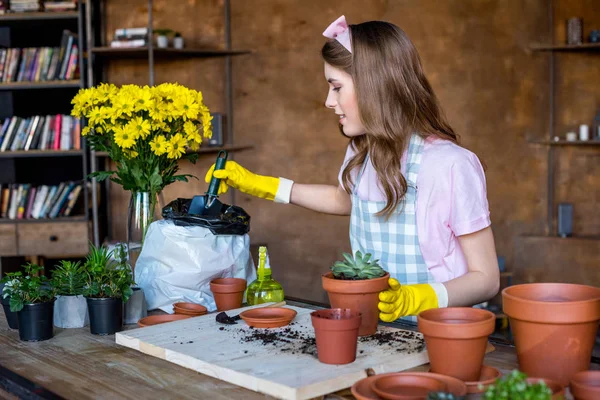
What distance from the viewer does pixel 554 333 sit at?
1.08m

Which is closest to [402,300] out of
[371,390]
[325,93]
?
[371,390]

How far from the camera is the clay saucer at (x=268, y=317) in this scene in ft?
4.76

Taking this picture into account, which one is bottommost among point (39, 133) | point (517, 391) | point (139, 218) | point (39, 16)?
point (517, 391)

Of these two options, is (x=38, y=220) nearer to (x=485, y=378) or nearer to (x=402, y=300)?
(x=402, y=300)

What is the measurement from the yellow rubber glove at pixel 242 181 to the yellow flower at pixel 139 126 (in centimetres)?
24

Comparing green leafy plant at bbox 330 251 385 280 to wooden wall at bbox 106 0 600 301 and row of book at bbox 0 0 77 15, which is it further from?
row of book at bbox 0 0 77 15

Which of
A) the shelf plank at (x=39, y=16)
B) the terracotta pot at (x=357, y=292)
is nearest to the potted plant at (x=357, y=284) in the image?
the terracotta pot at (x=357, y=292)

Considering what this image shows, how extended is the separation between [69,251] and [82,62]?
1105mm

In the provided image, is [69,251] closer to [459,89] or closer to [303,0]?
[303,0]

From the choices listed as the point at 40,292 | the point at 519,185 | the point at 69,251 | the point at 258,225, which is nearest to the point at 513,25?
the point at 519,185

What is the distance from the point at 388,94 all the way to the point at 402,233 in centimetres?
35

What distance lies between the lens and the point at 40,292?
152 centimetres

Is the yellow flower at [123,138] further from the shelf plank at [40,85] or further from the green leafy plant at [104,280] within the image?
the shelf plank at [40,85]

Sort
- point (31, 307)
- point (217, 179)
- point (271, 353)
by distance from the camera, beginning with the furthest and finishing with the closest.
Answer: point (217, 179) < point (31, 307) < point (271, 353)
